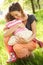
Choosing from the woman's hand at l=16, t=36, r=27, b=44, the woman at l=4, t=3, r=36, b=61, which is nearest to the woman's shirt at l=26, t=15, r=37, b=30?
the woman at l=4, t=3, r=36, b=61

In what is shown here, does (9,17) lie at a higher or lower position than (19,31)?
higher

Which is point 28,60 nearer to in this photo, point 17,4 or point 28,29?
point 28,29

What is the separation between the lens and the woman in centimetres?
229

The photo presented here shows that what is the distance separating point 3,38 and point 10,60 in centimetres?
18

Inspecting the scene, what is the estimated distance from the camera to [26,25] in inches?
91.0

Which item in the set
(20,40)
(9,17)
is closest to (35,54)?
(20,40)

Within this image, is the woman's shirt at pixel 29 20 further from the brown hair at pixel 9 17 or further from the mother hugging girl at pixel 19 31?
the brown hair at pixel 9 17

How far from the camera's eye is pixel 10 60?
2361 millimetres

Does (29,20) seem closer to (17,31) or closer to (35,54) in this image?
(17,31)

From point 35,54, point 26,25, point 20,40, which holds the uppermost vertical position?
point 26,25

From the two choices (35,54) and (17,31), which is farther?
(35,54)

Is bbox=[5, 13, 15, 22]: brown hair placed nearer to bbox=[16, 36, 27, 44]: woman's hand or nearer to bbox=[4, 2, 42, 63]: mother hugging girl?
bbox=[4, 2, 42, 63]: mother hugging girl

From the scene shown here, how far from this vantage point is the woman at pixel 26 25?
7.52 feet

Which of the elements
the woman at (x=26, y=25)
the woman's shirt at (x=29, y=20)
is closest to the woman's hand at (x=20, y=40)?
the woman at (x=26, y=25)
